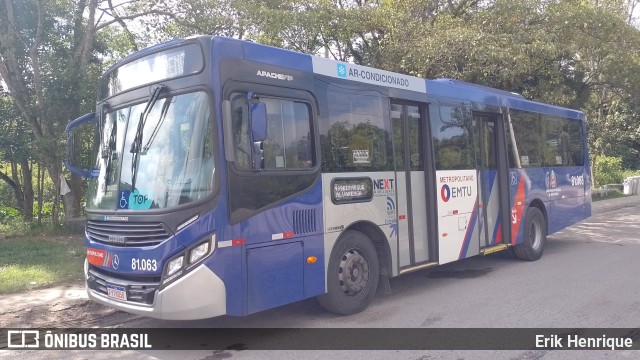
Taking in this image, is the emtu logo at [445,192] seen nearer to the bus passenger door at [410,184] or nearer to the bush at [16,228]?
the bus passenger door at [410,184]

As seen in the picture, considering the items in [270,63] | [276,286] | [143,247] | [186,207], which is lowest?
[276,286]

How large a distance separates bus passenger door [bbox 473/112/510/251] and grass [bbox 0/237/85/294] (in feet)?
22.9

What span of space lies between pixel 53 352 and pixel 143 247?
1.73 meters

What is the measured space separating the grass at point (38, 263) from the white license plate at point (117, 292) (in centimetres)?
366

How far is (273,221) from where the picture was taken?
5.71 metres

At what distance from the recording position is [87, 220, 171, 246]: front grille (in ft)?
17.2

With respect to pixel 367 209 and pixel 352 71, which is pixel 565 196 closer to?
pixel 367 209

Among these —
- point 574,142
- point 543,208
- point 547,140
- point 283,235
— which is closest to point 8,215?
point 283,235

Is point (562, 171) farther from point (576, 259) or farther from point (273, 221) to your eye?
point (273, 221)

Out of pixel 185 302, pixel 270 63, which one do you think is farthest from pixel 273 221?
pixel 270 63

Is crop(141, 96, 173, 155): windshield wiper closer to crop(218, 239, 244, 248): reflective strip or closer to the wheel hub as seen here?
crop(218, 239, 244, 248): reflective strip

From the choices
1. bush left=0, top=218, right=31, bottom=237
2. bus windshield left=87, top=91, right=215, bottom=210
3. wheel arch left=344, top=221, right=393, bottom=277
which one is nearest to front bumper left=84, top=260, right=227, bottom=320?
bus windshield left=87, top=91, right=215, bottom=210

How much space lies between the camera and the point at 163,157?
5.41m

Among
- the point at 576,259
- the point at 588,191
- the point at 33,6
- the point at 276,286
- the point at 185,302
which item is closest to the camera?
the point at 185,302
